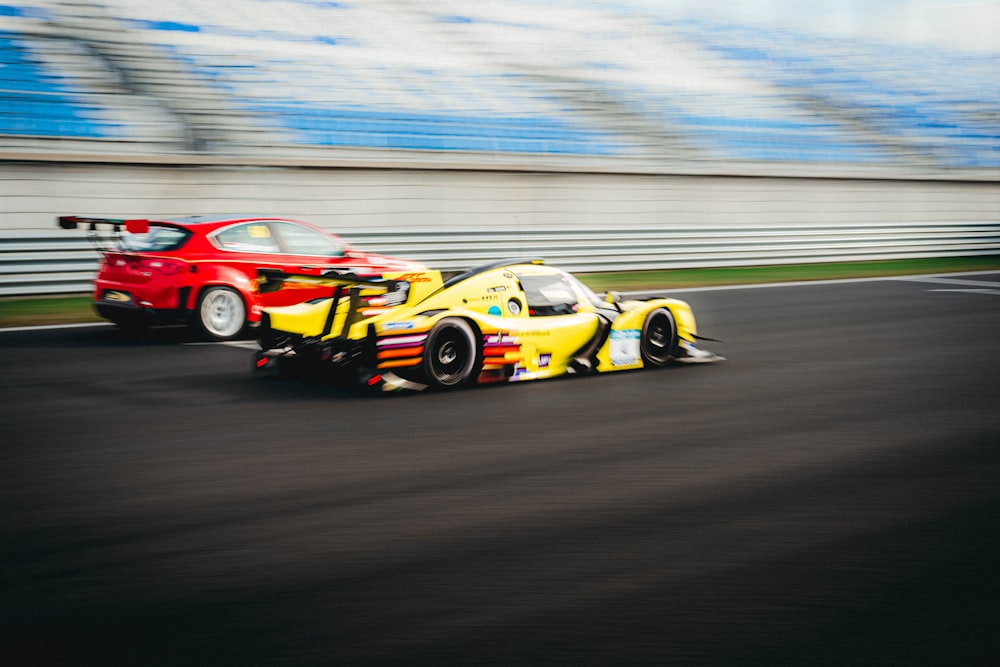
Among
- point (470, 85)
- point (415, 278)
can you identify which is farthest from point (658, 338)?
point (470, 85)

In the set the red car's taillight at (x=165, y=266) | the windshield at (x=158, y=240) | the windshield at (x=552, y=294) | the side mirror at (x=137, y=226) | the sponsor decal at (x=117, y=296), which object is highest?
the side mirror at (x=137, y=226)

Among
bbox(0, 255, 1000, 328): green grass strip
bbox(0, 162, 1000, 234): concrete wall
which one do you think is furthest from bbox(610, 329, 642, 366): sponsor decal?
bbox(0, 162, 1000, 234): concrete wall

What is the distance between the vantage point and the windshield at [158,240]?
10.4 m

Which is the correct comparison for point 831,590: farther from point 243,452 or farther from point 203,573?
point 243,452

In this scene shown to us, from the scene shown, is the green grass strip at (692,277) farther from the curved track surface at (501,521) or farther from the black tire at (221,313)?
the curved track surface at (501,521)

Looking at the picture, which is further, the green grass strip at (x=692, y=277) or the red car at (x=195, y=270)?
the green grass strip at (x=692, y=277)

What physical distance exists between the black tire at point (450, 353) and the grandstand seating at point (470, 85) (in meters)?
9.75

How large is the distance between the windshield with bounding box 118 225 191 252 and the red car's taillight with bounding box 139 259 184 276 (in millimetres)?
192

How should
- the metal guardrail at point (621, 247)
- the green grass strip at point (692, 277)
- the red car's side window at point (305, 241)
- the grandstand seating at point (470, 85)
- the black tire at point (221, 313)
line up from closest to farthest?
the black tire at point (221, 313), the red car's side window at point (305, 241), the green grass strip at point (692, 277), the metal guardrail at point (621, 247), the grandstand seating at point (470, 85)

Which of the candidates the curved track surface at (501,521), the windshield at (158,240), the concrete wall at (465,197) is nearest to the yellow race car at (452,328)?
the curved track surface at (501,521)

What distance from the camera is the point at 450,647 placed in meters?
3.29

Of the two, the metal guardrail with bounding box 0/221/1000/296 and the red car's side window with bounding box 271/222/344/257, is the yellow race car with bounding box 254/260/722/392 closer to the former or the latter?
the red car's side window with bounding box 271/222/344/257

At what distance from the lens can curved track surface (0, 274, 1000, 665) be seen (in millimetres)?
3383

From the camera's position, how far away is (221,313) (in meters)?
10.5
